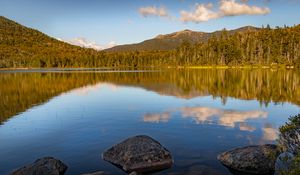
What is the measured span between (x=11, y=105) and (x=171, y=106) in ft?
80.4

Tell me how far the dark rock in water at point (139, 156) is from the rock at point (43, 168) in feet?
12.1

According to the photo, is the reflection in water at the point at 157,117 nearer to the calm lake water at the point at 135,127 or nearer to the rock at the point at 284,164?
the calm lake water at the point at 135,127

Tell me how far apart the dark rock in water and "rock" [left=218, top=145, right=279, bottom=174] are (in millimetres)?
3918

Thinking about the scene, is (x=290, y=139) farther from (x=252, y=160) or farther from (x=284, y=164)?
(x=252, y=160)

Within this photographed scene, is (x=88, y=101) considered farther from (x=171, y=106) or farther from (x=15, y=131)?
(x=15, y=131)

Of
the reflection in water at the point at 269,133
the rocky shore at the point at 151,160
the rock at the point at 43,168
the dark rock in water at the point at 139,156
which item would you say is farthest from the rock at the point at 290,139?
the rock at the point at 43,168

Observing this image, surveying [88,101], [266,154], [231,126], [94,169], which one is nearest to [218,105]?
[231,126]

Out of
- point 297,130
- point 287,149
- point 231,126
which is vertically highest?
point 297,130

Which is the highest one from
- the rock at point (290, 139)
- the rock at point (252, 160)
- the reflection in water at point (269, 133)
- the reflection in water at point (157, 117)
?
the rock at point (290, 139)

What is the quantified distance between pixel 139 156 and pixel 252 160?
7103mm

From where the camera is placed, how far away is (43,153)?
23891 millimetres

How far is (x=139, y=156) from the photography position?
20.4m

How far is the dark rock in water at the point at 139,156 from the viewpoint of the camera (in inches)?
784

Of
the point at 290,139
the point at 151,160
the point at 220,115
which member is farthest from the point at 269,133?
the point at 290,139
